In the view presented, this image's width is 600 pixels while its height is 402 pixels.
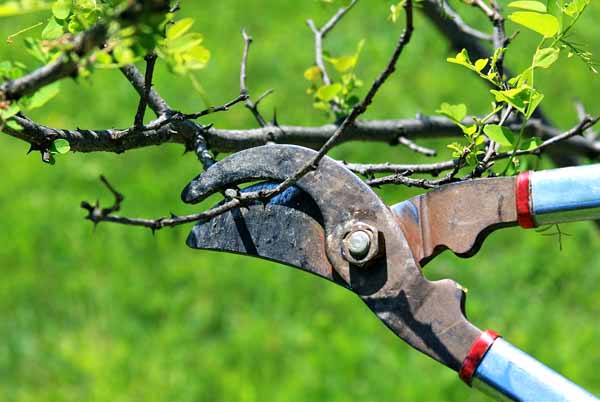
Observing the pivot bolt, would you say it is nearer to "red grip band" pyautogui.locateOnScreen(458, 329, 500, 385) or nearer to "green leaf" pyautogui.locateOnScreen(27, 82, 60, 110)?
"red grip band" pyautogui.locateOnScreen(458, 329, 500, 385)

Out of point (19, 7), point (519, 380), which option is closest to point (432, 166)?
point (519, 380)

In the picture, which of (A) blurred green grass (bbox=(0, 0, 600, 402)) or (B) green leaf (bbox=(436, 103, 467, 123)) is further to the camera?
(A) blurred green grass (bbox=(0, 0, 600, 402))

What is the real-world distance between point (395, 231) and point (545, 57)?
0.43 m

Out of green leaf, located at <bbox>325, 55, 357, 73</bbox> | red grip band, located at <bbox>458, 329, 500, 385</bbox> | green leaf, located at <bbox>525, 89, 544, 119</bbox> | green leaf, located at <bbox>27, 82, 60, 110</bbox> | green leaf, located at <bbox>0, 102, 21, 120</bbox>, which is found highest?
green leaf, located at <bbox>325, 55, 357, 73</bbox>

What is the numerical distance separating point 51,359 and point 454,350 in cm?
309

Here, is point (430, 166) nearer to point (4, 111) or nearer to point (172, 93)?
point (4, 111)

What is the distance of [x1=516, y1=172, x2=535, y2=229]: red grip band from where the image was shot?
1596 mm

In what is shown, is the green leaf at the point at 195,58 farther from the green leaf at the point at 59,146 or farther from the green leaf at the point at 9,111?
the green leaf at the point at 59,146

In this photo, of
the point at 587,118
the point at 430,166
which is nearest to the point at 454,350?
the point at 430,166

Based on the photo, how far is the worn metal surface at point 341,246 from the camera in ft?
5.44

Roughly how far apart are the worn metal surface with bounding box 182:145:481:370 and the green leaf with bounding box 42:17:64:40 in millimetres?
376

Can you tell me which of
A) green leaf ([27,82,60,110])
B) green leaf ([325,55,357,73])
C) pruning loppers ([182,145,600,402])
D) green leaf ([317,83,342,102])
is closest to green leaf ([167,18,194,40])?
green leaf ([27,82,60,110])

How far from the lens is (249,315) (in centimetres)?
448

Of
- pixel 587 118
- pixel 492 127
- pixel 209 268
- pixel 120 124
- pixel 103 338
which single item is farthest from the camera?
pixel 120 124
